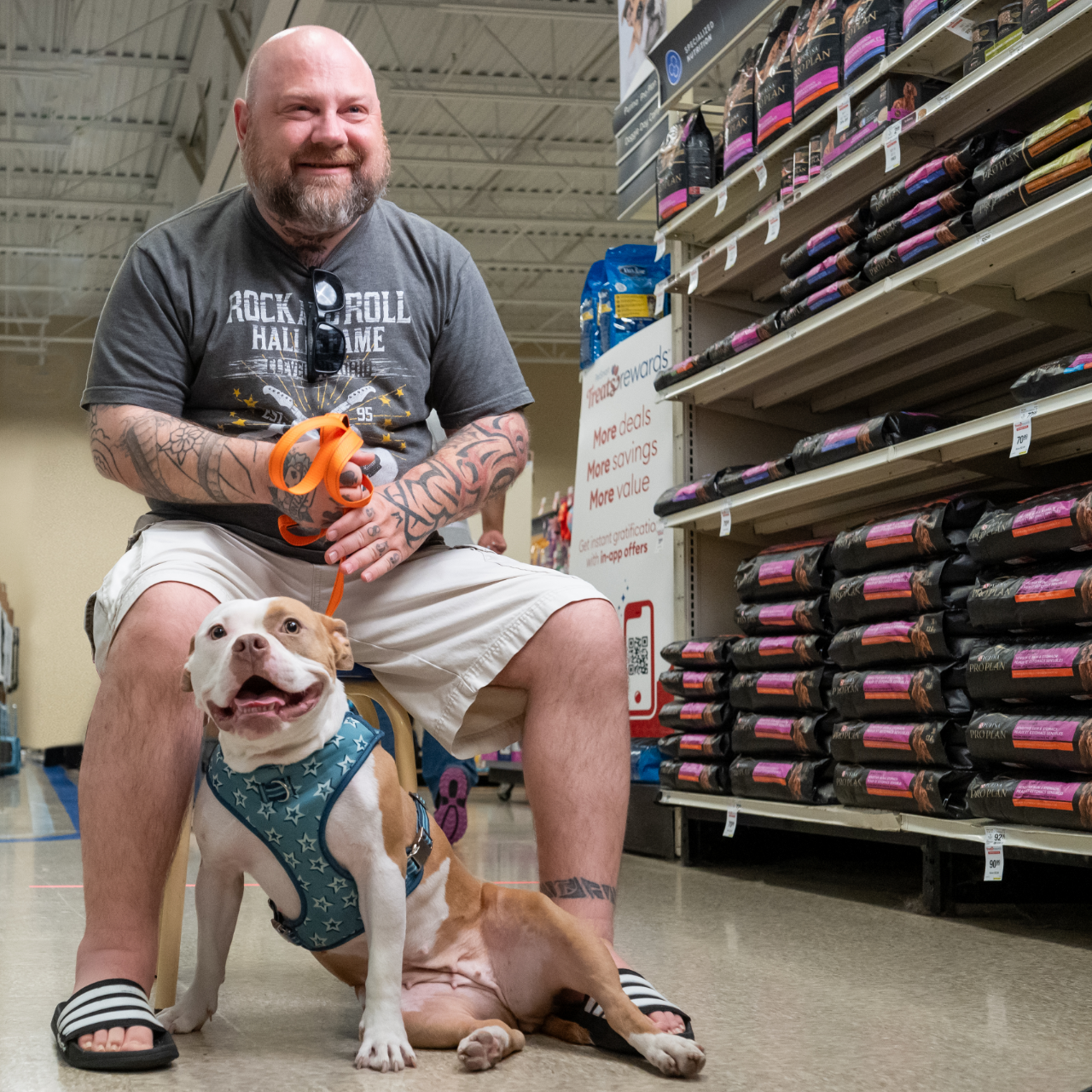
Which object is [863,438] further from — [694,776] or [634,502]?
[634,502]

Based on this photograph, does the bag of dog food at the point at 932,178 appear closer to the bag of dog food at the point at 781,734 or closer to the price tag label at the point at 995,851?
the bag of dog food at the point at 781,734

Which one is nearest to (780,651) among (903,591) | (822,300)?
(903,591)

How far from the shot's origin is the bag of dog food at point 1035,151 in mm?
2373

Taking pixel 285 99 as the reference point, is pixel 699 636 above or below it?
below

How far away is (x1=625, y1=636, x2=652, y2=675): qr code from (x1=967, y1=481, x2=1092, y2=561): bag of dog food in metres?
1.76

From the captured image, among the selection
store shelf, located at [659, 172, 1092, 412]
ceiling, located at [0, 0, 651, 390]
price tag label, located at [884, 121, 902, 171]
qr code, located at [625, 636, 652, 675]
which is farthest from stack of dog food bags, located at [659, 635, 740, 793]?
ceiling, located at [0, 0, 651, 390]

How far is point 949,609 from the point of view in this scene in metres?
2.81

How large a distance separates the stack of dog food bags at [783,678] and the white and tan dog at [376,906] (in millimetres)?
1800

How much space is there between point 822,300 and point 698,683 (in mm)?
1186

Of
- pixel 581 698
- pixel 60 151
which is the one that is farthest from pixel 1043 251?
pixel 60 151

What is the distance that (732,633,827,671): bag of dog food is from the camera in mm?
Answer: 3287

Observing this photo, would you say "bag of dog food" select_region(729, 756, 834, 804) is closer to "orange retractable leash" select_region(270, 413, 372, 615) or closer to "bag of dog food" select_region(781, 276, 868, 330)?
"bag of dog food" select_region(781, 276, 868, 330)

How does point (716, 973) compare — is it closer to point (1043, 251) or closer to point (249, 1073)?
point (249, 1073)

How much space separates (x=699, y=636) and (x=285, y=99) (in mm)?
2569
